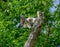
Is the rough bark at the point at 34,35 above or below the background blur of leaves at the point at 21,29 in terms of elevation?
above

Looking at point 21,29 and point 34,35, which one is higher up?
point 34,35

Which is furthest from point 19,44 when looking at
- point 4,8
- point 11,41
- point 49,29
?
point 4,8

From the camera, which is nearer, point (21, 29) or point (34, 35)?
point (34, 35)

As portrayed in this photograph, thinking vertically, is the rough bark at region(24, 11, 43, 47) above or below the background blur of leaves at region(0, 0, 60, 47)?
above

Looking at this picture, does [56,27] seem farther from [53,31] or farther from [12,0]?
[12,0]

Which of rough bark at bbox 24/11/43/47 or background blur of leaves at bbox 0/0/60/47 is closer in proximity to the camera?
rough bark at bbox 24/11/43/47

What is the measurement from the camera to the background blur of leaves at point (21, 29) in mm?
9445

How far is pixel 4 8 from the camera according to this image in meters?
11.0

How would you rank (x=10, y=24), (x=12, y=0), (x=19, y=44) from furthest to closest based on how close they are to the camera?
(x=12, y=0)
(x=10, y=24)
(x=19, y=44)

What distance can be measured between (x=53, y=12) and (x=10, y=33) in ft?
6.04

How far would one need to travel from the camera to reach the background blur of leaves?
945 centimetres

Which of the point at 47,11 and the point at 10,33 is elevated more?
the point at 47,11

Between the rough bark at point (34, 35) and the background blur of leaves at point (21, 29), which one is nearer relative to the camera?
the rough bark at point (34, 35)

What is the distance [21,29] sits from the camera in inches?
385
